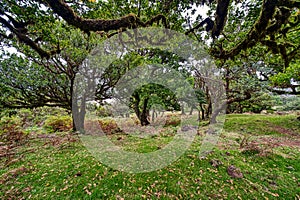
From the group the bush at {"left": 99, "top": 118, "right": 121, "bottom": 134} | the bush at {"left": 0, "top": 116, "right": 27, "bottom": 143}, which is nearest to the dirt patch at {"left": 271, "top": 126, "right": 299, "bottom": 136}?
the bush at {"left": 99, "top": 118, "right": 121, "bottom": 134}

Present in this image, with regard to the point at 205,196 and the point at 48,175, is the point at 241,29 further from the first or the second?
the point at 48,175

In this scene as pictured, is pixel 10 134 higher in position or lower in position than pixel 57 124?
lower

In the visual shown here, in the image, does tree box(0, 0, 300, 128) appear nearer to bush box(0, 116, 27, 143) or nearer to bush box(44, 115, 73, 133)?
bush box(0, 116, 27, 143)

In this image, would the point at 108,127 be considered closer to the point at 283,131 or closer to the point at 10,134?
the point at 10,134

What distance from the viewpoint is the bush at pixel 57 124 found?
10886mm

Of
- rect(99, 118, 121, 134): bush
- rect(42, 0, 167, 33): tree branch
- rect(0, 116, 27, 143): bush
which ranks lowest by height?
rect(99, 118, 121, 134): bush

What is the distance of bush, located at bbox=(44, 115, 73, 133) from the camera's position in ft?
35.7

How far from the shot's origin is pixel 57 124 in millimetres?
11312

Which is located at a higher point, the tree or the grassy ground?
the tree

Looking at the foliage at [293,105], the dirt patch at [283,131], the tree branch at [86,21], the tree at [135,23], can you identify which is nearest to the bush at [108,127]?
the tree at [135,23]

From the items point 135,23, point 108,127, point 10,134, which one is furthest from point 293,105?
point 10,134

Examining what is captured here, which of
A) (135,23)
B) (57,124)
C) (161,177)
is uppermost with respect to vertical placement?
(135,23)

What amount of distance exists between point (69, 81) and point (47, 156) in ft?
15.3

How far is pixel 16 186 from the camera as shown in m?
3.34
